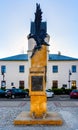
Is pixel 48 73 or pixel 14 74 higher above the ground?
pixel 48 73

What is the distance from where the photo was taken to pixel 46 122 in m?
14.5

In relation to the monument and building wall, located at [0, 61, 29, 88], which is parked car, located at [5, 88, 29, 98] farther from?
the monument

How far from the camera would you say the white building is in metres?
61.7

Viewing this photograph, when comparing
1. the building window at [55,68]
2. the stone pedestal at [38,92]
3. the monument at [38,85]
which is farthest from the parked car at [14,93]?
the stone pedestal at [38,92]

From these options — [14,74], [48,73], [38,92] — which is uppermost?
[48,73]

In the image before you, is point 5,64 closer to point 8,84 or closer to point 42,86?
point 8,84

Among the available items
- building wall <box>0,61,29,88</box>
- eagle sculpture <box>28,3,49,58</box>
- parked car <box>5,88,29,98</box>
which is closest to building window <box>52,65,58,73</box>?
building wall <box>0,61,29,88</box>

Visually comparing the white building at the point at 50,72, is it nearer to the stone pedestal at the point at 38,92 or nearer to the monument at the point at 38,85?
the monument at the point at 38,85

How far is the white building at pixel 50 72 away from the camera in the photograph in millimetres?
61656

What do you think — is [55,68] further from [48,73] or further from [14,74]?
[14,74]

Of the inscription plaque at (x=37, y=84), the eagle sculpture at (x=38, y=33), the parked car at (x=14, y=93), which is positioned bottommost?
the parked car at (x=14, y=93)

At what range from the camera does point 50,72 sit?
2453 inches

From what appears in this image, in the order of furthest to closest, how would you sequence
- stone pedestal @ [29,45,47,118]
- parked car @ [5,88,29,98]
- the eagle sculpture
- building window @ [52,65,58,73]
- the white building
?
building window @ [52,65,58,73] < the white building < parked car @ [5,88,29,98] < the eagle sculpture < stone pedestal @ [29,45,47,118]

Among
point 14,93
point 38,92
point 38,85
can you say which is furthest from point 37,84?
point 14,93
